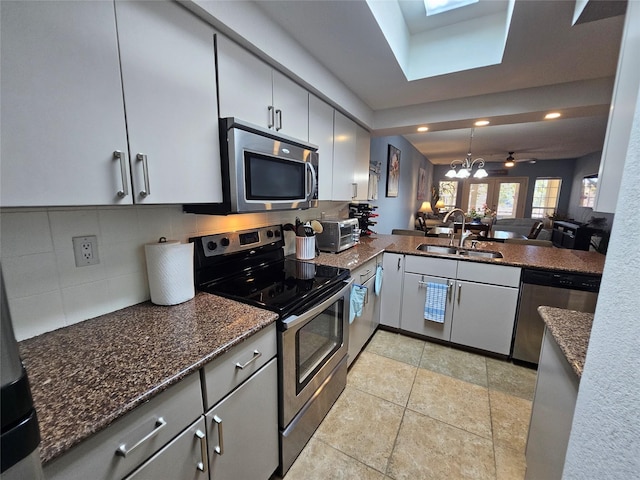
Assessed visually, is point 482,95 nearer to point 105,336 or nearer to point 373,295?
point 373,295

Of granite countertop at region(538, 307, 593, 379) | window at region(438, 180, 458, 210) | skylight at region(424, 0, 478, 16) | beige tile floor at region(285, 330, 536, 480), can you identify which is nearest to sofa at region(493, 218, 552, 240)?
window at region(438, 180, 458, 210)

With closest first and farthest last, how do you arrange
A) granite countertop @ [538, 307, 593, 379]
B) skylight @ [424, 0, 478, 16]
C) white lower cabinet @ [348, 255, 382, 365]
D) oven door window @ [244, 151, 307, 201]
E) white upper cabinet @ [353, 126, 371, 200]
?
granite countertop @ [538, 307, 593, 379] < oven door window @ [244, 151, 307, 201] < skylight @ [424, 0, 478, 16] < white lower cabinet @ [348, 255, 382, 365] < white upper cabinet @ [353, 126, 371, 200]

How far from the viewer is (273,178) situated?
147 centimetres

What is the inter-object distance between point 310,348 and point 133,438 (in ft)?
2.97

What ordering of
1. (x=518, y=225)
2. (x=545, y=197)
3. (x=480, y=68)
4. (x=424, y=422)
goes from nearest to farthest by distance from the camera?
(x=424, y=422)
(x=480, y=68)
(x=518, y=225)
(x=545, y=197)

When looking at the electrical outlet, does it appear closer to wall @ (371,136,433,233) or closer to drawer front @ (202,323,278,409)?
drawer front @ (202,323,278,409)

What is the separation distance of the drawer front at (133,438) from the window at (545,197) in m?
10.3

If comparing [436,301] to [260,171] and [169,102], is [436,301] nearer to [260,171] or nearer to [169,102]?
[260,171]

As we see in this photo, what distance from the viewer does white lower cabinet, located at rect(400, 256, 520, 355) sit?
86.3 inches

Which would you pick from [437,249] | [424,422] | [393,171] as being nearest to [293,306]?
[424,422]

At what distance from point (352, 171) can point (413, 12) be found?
4.05 ft

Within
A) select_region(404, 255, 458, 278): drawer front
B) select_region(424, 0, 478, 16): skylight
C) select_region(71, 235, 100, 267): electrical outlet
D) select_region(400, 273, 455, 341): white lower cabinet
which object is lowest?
select_region(400, 273, 455, 341): white lower cabinet

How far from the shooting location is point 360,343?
2.29 m

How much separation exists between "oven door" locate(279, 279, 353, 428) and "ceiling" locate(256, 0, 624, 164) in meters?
1.48
